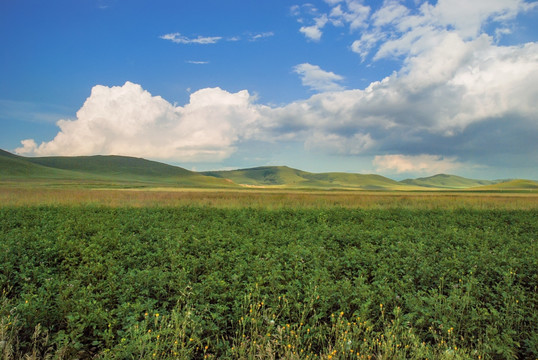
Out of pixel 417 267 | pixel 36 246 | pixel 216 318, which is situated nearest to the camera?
pixel 216 318

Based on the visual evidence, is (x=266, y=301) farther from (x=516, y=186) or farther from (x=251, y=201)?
(x=516, y=186)

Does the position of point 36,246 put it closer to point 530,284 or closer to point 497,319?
point 497,319

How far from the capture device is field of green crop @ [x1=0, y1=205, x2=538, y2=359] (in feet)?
16.6

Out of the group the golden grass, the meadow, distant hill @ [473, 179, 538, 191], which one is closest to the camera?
the meadow

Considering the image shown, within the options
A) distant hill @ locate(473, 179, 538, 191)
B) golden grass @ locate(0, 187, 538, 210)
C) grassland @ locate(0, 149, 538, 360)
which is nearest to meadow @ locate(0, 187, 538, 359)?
grassland @ locate(0, 149, 538, 360)

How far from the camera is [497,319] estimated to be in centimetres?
587

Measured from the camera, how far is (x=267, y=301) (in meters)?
6.43

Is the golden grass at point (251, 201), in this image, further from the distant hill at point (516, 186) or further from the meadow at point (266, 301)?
the distant hill at point (516, 186)

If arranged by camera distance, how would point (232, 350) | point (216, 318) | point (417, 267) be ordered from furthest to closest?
point (417, 267), point (216, 318), point (232, 350)

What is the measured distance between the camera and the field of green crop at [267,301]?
507cm

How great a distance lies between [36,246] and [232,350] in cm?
878

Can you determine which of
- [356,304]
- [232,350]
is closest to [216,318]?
[232,350]

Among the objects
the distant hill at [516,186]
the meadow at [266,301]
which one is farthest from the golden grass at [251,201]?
the distant hill at [516,186]

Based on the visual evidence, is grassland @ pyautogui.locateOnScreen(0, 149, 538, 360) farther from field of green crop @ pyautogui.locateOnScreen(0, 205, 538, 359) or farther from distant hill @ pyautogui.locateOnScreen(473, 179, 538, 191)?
distant hill @ pyautogui.locateOnScreen(473, 179, 538, 191)
